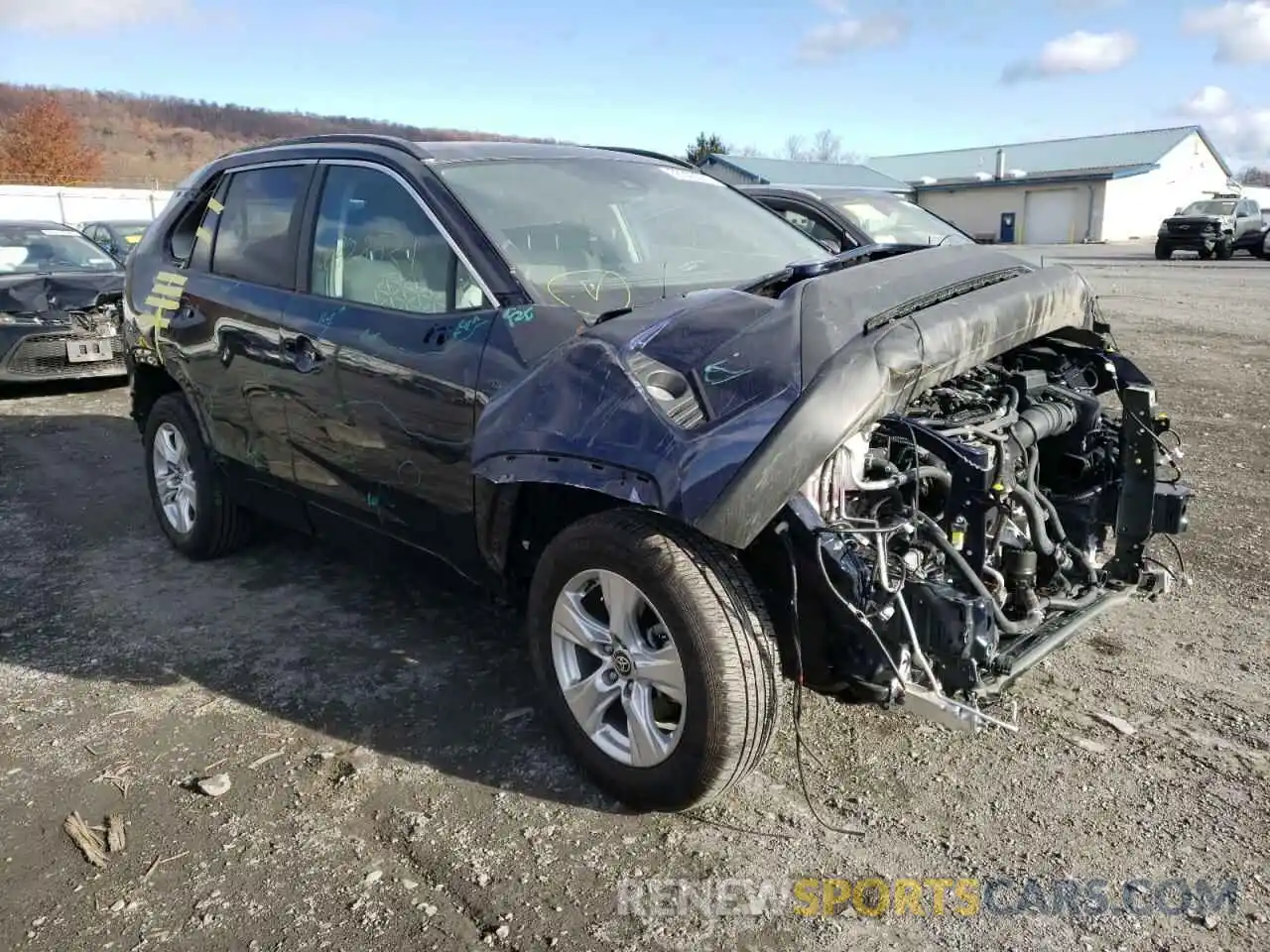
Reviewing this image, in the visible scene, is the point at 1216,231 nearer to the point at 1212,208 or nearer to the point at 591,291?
the point at 1212,208

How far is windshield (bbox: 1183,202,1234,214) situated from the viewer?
2919cm

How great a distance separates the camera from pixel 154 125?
93625 millimetres

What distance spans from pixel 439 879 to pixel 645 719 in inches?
27.2

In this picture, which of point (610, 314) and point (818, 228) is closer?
point (610, 314)

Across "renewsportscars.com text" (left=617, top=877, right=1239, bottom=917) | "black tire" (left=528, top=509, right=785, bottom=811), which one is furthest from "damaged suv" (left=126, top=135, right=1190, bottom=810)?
"renewsportscars.com text" (left=617, top=877, right=1239, bottom=917)

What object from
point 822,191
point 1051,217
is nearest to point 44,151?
point 1051,217

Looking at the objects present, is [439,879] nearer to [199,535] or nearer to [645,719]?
[645,719]

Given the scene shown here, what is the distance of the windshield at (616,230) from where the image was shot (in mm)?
3482

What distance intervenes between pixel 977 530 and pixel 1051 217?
168 ft

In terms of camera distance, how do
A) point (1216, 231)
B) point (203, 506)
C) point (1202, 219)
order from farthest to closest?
point (1202, 219) < point (1216, 231) < point (203, 506)

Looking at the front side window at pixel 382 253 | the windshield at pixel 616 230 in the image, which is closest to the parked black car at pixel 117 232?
the front side window at pixel 382 253

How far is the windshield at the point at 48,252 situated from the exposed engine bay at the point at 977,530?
31.3 feet

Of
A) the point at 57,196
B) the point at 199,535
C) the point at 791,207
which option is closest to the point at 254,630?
the point at 199,535

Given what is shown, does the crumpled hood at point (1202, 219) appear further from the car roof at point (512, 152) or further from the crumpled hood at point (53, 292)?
the car roof at point (512, 152)
